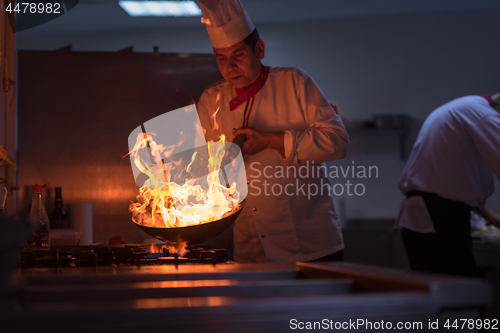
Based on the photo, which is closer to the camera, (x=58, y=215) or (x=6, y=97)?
(x=6, y=97)

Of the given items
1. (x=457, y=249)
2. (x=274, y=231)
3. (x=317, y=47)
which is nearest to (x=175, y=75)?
(x=274, y=231)

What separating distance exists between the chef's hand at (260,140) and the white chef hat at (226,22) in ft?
1.22

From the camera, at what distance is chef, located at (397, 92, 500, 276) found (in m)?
1.89

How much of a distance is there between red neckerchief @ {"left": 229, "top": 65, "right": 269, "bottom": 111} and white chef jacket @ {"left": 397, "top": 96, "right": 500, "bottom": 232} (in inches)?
38.1

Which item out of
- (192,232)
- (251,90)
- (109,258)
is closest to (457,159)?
(251,90)

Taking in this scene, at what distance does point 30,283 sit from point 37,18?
2.49 ft

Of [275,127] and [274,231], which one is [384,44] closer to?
[275,127]

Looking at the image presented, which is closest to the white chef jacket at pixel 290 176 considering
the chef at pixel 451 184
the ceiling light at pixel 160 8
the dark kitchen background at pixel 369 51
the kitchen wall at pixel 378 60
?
the chef at pixel 451 184

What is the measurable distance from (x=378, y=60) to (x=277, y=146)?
2.90 metres

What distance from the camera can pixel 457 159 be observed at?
1962 millimetres

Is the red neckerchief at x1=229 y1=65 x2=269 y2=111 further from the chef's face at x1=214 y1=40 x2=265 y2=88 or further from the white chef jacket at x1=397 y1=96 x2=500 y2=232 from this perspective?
the white chef jacket at x1=397 y1=96 x2=500 y2=232

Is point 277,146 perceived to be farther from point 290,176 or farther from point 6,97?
point 6,97

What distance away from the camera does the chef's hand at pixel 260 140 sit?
147 centimetres

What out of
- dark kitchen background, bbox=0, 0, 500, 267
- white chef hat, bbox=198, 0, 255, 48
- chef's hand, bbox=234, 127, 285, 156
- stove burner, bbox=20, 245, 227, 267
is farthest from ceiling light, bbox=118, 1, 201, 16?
stove burner, bbox=20, 245, 227, 267
